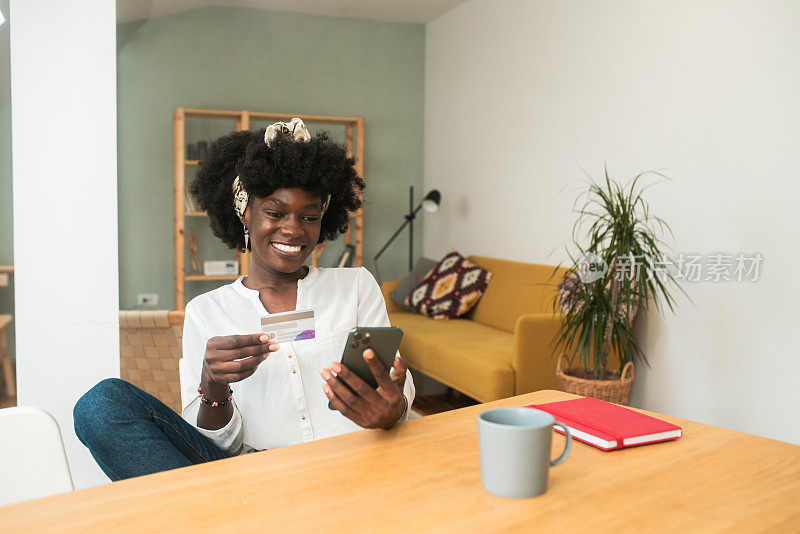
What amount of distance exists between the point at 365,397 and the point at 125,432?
1.27 ft

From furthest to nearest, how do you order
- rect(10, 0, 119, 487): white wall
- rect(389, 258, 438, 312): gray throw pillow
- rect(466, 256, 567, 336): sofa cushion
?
1. rect(389, 258, 438, 312): gray throw pillow
2. rect(466, 256, 567, 336): sofa cushion
3. rect(10, 0, 119, 487): white wall

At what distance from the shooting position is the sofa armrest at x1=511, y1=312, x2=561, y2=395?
295 cm

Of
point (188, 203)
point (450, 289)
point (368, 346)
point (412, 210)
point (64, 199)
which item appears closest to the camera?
point (368, 346)

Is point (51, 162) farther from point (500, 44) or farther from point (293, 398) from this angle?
point (500, 44)

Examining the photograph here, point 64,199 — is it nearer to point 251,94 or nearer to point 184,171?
point 184,171

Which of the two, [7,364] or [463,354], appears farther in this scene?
[463,354]

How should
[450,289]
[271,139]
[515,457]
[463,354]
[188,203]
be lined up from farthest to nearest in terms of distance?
1. [188,203]
2. [450,289]
3. [463,354]
4. [271,139]
5. [515,457]

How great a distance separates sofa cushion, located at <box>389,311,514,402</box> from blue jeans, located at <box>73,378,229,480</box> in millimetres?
1994

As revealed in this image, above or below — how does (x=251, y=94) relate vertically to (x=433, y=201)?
above

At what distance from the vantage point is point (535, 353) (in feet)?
9.80

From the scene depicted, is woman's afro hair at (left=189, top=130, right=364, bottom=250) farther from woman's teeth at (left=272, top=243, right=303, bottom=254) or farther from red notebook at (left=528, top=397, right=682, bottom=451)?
red notebook at (left=528, top=397, right=682, bottom=451)

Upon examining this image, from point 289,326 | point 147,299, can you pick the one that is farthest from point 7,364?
point 147,299

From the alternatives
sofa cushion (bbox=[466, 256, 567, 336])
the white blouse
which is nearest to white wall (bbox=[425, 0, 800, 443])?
sofa cushion (bbox=[466, 256, 567, 336])

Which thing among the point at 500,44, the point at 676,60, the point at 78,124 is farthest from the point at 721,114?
the point at 78,124
